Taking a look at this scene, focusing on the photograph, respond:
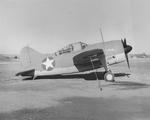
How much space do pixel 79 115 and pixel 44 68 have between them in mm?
9655

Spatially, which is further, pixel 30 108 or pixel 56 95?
pixel 56 95

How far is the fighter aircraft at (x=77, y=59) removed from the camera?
49.6 ft

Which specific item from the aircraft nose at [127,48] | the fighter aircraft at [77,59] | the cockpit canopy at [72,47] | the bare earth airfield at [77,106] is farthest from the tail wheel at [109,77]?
the bare earth airfield at [77,106]

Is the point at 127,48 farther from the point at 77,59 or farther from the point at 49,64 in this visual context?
the point at 49,64

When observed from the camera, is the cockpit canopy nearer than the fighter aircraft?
No

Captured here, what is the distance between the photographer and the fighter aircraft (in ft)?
49.6

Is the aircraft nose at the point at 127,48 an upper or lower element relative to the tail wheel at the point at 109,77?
upper

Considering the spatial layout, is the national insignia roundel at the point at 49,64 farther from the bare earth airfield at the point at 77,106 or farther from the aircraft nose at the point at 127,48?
the bare earth airfield at the point at 77,106

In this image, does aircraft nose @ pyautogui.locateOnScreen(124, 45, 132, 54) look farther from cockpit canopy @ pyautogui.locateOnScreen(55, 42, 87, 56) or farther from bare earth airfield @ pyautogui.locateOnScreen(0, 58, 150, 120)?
bare earth airfield @ pyautogui.locateOnScreen(0, 58, 150, 120)

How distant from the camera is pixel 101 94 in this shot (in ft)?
33.1

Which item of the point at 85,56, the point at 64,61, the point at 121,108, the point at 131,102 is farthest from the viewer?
the point at 64,61

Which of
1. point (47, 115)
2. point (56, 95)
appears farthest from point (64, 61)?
point (47, 115)

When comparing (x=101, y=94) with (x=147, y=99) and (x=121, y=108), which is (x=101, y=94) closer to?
(x=147, y=99)

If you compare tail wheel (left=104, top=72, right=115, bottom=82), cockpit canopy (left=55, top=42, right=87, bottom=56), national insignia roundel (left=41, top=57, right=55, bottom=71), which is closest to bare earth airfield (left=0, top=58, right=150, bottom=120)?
tail wheel (left=104, top=72, right=115, bottom=82)
